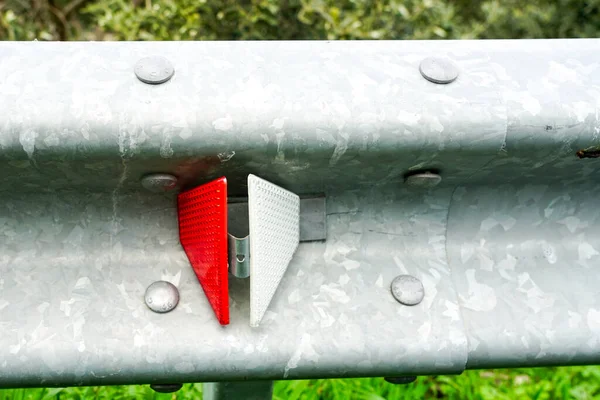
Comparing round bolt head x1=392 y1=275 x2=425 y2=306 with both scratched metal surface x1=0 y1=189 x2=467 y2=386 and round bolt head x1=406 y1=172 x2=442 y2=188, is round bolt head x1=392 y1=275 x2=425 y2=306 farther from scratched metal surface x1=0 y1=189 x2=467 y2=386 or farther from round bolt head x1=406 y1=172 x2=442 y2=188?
round bolt head x1=406 y1=172 x2=442 y2=188

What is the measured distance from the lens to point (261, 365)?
111cm

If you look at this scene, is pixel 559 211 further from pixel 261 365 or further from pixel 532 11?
pixel 532 11

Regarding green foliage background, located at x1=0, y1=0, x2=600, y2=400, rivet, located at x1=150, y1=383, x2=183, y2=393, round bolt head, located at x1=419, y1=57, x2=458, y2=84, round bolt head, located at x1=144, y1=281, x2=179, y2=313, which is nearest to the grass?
green foliage background, located at x1=0, y1=0, x2=600, y2=400

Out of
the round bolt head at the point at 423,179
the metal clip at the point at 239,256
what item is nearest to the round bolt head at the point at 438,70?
the round bolt head at the point at 423,179

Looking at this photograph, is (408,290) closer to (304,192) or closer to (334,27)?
(304,192)

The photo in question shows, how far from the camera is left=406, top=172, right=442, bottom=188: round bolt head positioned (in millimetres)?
1179

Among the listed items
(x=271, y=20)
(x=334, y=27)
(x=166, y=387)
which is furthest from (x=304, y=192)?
(x=271, y=20)

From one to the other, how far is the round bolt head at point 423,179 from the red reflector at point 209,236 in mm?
376

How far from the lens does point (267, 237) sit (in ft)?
3.56

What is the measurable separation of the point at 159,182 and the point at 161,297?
0.21 m

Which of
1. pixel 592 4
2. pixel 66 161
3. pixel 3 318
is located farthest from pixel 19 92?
pixel 592 4

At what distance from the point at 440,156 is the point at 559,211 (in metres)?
0.36

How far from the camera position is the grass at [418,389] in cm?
→ 208

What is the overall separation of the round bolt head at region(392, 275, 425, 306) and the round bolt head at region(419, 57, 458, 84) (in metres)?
0.39
